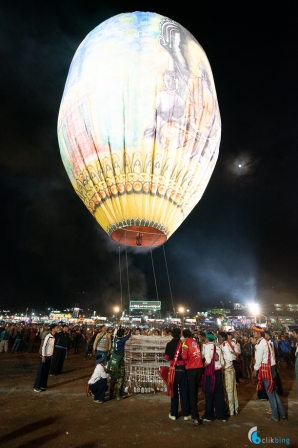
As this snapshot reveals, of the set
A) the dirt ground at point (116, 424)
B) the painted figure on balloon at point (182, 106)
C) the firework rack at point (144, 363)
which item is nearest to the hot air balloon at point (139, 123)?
the painted figure on balloon at point (182, 106)

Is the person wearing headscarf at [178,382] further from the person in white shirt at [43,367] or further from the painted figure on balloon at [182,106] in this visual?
the painted figure on balloon at [182,106]

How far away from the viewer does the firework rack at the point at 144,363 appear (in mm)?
7602

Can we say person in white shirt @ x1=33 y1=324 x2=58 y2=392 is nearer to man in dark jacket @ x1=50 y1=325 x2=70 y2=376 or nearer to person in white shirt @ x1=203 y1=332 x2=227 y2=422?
man in dark jacket @ x1=50 y1=325 x2=70 y2=376

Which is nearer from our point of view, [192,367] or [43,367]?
A: [192,367]

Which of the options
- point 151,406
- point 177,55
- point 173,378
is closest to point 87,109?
point 177,55

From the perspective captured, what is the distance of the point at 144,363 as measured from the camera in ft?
25.5

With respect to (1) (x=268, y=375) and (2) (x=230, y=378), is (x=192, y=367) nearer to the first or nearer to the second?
(2) (x=230, y=378)

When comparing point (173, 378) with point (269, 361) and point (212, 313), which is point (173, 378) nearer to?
point (269, 361)

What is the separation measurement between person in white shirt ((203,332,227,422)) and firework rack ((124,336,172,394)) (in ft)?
7.61

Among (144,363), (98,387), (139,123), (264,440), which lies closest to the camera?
(264,440)

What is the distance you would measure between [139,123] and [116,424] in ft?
26.2

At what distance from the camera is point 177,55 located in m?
9.13

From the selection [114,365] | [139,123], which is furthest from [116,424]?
[139,123]

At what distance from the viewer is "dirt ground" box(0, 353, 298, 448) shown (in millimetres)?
4340
